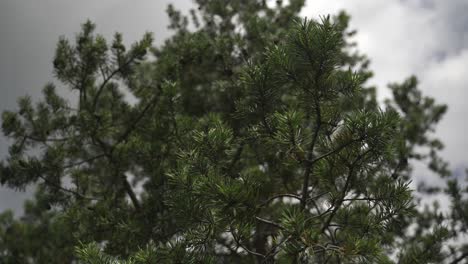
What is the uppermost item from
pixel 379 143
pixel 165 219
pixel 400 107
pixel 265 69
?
pixel 400 107

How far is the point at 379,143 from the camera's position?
2.05 m

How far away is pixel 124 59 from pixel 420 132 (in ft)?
12.5

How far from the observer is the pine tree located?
6.91 feet

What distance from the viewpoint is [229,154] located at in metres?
2.33

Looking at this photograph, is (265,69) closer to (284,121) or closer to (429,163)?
(284,121)

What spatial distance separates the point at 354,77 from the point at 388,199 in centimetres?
69

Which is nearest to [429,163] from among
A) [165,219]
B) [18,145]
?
[165,219]

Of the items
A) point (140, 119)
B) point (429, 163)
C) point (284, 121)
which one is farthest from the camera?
point (429, 163)

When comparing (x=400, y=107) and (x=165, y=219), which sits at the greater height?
(x=400, y=107)

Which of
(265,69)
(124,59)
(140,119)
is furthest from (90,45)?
(265,69)

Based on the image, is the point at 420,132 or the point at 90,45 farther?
the point at 420,132

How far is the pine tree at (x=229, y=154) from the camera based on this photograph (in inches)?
83.0

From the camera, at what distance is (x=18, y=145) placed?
164 inches

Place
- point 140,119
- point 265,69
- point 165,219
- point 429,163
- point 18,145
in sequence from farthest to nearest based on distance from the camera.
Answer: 1. point 429,163
2. point 140,119
3. point 18,145
4. point 165,219
5. point 265,69
